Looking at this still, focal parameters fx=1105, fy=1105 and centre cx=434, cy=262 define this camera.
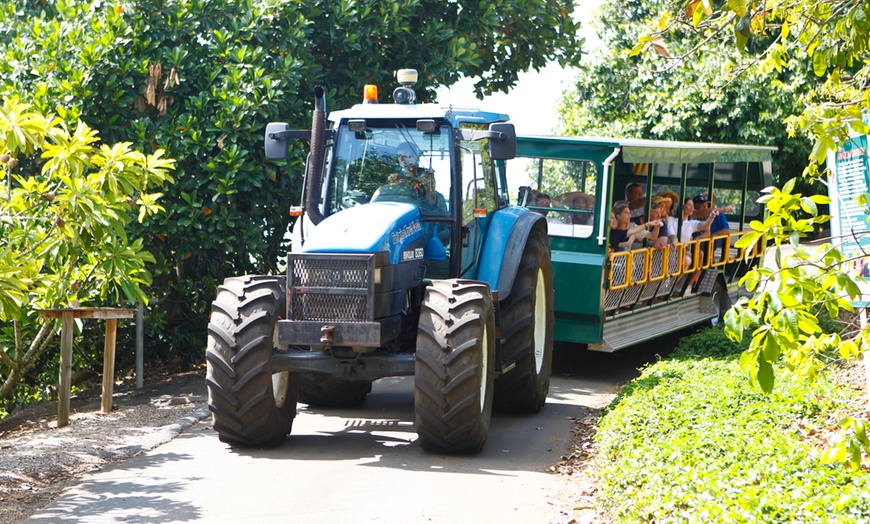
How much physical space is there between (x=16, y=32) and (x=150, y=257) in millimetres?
4969

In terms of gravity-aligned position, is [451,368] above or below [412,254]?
below

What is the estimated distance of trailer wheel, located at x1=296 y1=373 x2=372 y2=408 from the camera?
990 cm

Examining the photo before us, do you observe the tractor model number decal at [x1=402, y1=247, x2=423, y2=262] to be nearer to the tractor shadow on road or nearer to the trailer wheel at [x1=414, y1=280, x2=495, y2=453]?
the trailer wheel at [x1=414, y1=280, x2=495, y2=453]

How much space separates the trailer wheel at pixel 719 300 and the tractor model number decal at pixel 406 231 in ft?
25.6

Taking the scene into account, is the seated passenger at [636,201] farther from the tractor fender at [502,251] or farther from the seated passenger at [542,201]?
the tractor fender at [502,251]

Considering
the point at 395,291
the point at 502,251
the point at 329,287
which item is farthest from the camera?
the point at 502,251

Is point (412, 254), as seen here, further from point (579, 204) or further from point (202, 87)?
point (202, 87)

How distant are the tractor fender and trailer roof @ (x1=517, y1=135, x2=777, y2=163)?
8.49 feet

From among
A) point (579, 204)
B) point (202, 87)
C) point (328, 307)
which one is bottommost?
point (328, 307)

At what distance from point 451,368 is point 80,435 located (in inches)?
131

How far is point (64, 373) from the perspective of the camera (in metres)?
9.66

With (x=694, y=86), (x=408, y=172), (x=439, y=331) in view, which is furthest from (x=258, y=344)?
(x=694, y=86)

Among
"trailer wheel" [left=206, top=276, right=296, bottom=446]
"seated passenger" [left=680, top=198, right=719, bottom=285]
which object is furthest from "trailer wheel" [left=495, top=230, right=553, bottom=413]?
"seated passenger" [left=680, top=198, right=719, bottom=285]

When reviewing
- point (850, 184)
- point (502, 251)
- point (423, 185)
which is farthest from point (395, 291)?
point (850, 184)
